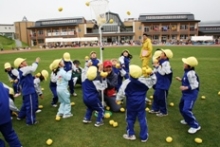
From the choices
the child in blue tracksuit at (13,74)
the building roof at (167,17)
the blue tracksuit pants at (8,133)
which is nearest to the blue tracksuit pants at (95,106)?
the blue tracksuit pants at (8,133)

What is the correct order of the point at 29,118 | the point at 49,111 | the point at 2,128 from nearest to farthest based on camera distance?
1. the point at 2,128
2. the point at 29,118
3. the point at 49,111

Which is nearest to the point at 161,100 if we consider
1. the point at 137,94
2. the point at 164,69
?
the point at 164,69

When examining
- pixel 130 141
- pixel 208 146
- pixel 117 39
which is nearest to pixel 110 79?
pixel 130 141

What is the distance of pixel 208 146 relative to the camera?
445cm

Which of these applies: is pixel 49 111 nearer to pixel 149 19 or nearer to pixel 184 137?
pixel 184 137

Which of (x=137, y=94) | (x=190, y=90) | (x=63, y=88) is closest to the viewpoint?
(x=137, y=94)

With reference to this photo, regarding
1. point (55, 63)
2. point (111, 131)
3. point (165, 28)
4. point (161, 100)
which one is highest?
point (165, 28)

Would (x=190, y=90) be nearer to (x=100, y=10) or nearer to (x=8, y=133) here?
(x=100, y=10)

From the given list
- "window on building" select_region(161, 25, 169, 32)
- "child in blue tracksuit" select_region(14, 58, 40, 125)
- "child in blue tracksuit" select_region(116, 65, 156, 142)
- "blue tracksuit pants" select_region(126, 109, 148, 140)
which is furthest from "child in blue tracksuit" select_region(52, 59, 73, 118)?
"window on building" select_region(161, 25, 169, 32)

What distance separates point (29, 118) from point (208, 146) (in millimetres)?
4672

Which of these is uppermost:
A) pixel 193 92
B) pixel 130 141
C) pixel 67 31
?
pixel 67 31

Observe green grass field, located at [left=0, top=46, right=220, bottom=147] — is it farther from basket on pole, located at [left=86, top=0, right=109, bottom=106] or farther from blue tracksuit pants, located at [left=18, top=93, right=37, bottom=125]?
basket on pole, located at [left=86, top=0, right=109, bottom=106]

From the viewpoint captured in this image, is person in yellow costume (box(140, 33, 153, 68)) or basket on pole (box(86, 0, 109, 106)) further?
person in yellow costume (box(140, 33, 153, 68))

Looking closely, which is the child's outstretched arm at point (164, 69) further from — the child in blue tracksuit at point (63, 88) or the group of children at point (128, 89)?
the child in blue tracksuit at point (63, 88)
